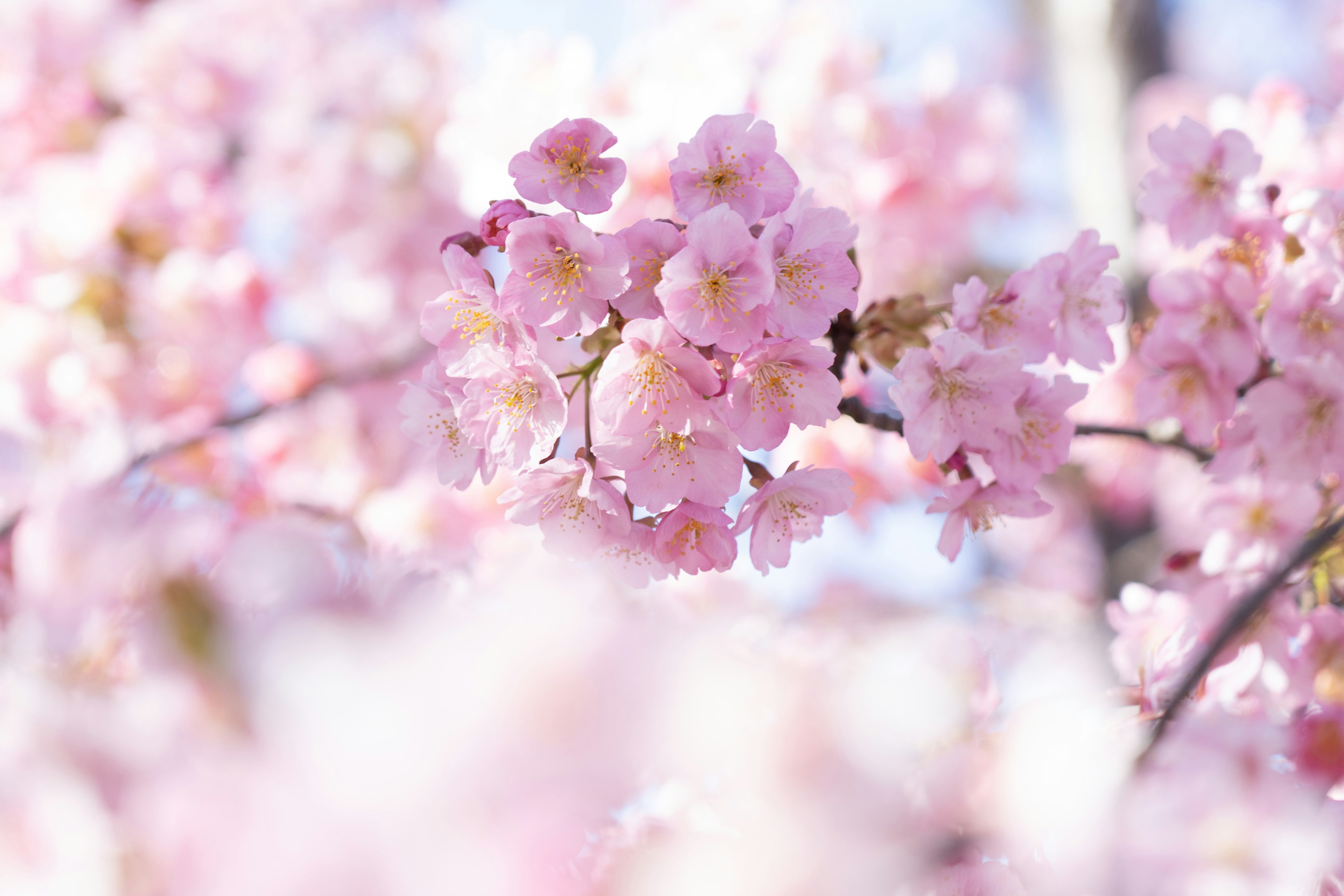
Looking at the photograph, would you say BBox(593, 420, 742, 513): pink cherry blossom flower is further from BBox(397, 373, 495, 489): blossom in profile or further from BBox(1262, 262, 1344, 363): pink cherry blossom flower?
BBox(1262, 262, 1344, 363): pink cherry blossom flower

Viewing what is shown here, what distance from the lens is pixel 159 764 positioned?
22.7 inches

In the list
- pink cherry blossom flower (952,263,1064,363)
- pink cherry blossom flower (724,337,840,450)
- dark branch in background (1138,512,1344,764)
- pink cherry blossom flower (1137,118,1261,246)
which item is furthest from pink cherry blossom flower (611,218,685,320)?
pink cherry blossom flower (1137,118,1261,246)

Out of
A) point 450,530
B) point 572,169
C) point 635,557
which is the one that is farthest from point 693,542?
point 450,530

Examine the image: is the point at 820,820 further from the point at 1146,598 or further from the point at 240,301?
the point at 240,301

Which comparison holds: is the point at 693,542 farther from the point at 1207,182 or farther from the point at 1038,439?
the point at 1207,182

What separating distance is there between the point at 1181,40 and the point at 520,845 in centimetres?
432

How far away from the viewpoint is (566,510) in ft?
2.66

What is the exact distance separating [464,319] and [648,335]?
0.68 feet

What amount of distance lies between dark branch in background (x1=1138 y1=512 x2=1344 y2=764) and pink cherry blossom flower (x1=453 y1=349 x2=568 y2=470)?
2.16 feet

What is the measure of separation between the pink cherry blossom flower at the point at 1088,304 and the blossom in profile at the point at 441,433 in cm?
68

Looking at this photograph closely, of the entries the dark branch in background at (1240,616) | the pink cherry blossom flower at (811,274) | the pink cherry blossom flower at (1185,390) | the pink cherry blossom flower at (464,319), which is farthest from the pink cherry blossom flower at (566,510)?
the pink cherry blossom flower at (1185,390)

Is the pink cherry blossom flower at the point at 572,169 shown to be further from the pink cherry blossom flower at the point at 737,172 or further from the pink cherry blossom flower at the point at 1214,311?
the pink cherry blossom flower at the point at 1214,311

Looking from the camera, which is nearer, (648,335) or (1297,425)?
(648,335)

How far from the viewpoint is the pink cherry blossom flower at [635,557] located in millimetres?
811
